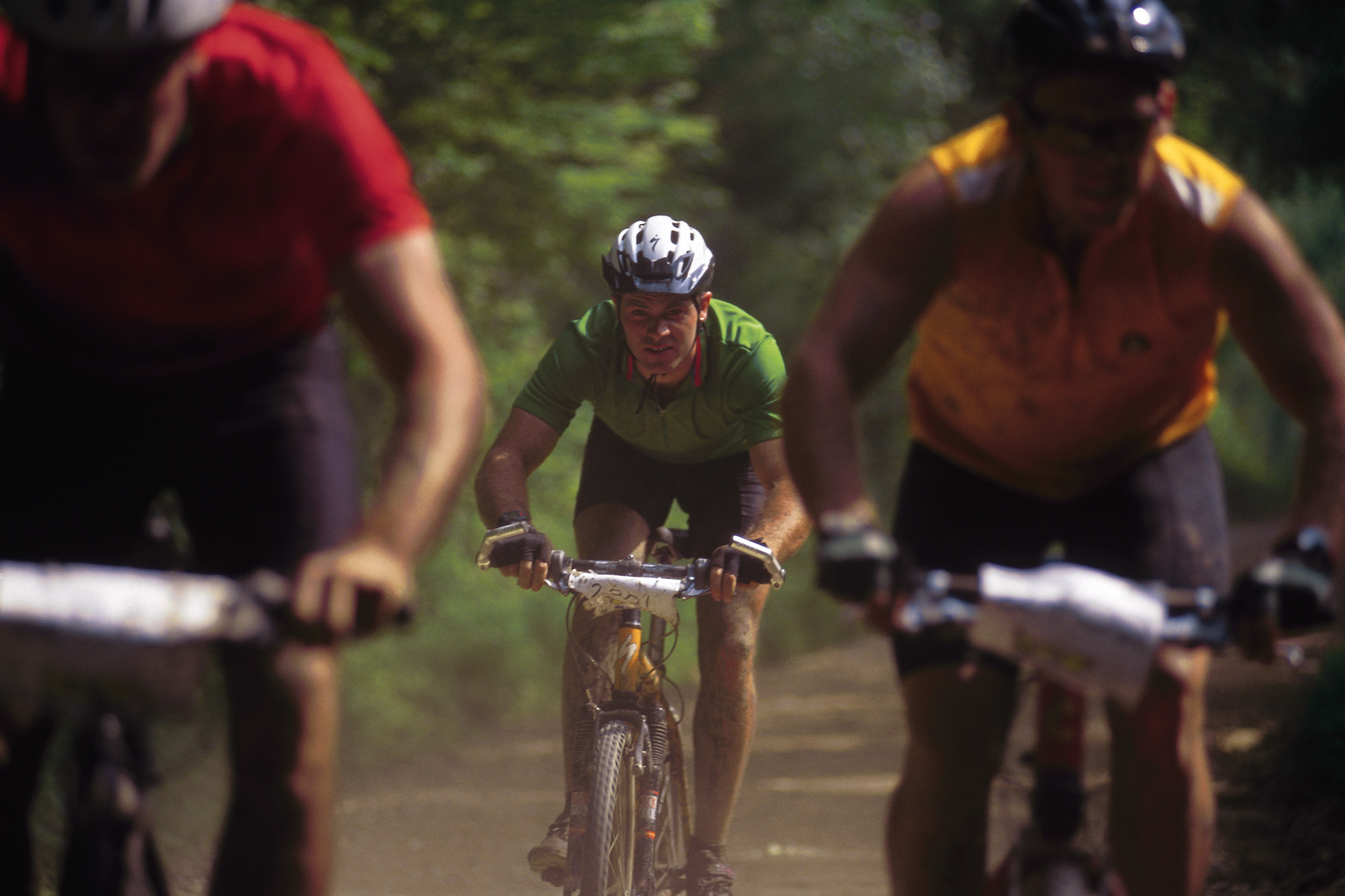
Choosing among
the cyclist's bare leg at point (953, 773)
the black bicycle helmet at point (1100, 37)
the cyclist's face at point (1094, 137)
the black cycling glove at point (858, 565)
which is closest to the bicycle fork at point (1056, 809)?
the cyclist's bare leg at point (953, 773)

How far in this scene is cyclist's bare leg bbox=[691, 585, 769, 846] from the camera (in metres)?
5.00

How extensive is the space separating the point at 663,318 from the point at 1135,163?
7.64 ft

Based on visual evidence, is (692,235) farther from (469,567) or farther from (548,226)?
(469,567)

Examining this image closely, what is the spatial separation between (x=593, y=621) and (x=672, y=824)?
72cm

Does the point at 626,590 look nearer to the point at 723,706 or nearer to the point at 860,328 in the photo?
the point at 723,706

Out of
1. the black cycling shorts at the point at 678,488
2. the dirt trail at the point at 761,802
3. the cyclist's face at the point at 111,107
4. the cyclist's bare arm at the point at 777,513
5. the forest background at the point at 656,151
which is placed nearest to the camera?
the cyclist's face at the point at 111,107

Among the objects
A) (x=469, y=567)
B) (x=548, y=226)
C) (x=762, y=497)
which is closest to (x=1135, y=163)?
(x=762, y=497)

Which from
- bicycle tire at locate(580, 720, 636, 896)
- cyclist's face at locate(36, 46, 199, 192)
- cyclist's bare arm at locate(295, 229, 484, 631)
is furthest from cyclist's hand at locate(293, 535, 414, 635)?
bicycle tire at locate(580, 720, 636, 896)

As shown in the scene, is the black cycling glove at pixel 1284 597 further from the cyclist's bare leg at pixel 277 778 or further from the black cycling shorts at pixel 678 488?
the black cycling shorts at pixel 678 488

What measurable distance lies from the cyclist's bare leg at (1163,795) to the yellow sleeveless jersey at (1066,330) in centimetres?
44

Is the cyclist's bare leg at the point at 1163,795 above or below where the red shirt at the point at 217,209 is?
below

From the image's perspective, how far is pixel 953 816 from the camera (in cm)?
299

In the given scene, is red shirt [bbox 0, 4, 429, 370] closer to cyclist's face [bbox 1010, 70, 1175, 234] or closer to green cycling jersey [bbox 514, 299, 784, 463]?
cyclist's face [bbox 1010, 70, 1175, 234]

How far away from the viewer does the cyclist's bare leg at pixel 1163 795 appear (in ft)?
9.46
